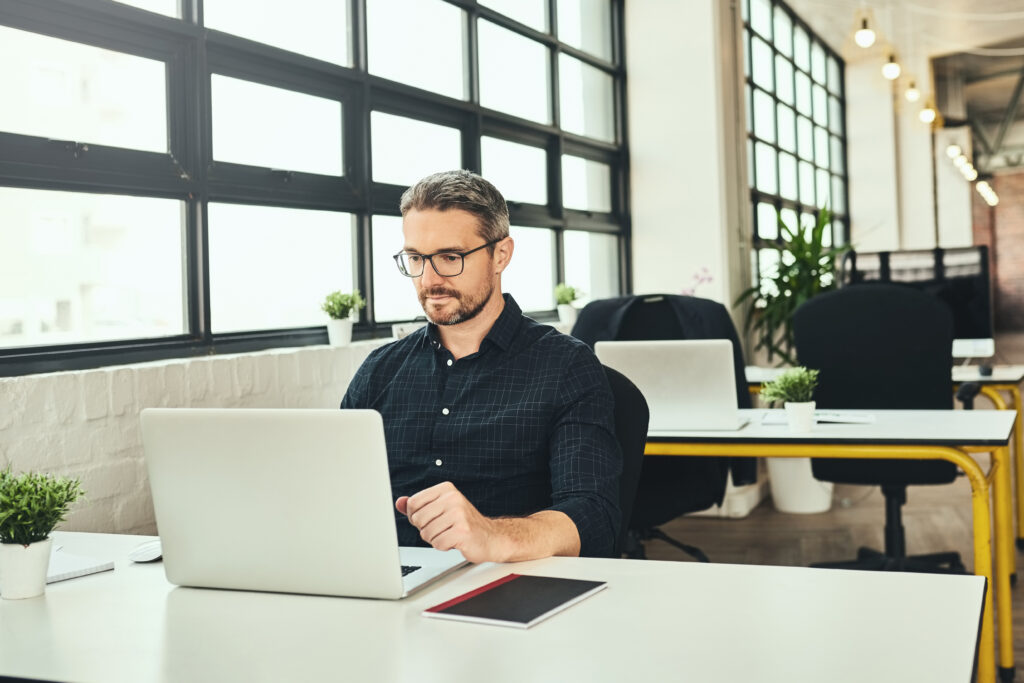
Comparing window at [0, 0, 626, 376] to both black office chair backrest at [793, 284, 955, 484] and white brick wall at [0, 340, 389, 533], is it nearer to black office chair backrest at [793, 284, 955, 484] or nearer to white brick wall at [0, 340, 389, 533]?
white brick wall at [0, 340, 389, 533]

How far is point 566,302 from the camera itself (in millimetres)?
4484

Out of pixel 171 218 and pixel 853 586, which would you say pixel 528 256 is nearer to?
pixel 171 218

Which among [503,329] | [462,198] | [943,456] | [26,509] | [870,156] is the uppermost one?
[870,156]

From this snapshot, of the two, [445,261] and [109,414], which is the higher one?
[445,261]

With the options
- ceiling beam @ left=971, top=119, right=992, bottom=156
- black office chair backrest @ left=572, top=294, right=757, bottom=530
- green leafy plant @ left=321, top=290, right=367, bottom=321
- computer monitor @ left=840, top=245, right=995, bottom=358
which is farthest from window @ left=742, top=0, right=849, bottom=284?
ceiling beam @ left=971, top=119, right=992, bottom=156

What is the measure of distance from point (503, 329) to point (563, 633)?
79 cm

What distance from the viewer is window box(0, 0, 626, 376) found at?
2.23 meters

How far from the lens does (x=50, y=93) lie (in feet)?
7.36

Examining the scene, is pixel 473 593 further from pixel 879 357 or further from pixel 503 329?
pixel 879 357

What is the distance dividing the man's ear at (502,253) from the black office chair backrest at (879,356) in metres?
1.78

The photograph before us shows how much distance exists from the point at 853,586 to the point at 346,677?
2.01 feet

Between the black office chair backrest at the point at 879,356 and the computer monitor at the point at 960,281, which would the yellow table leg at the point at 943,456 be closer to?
the black office chair backrest at the point at 879,356

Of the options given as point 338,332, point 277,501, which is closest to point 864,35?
point 338,332

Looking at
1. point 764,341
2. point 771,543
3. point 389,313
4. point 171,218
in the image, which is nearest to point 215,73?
point 171,218
